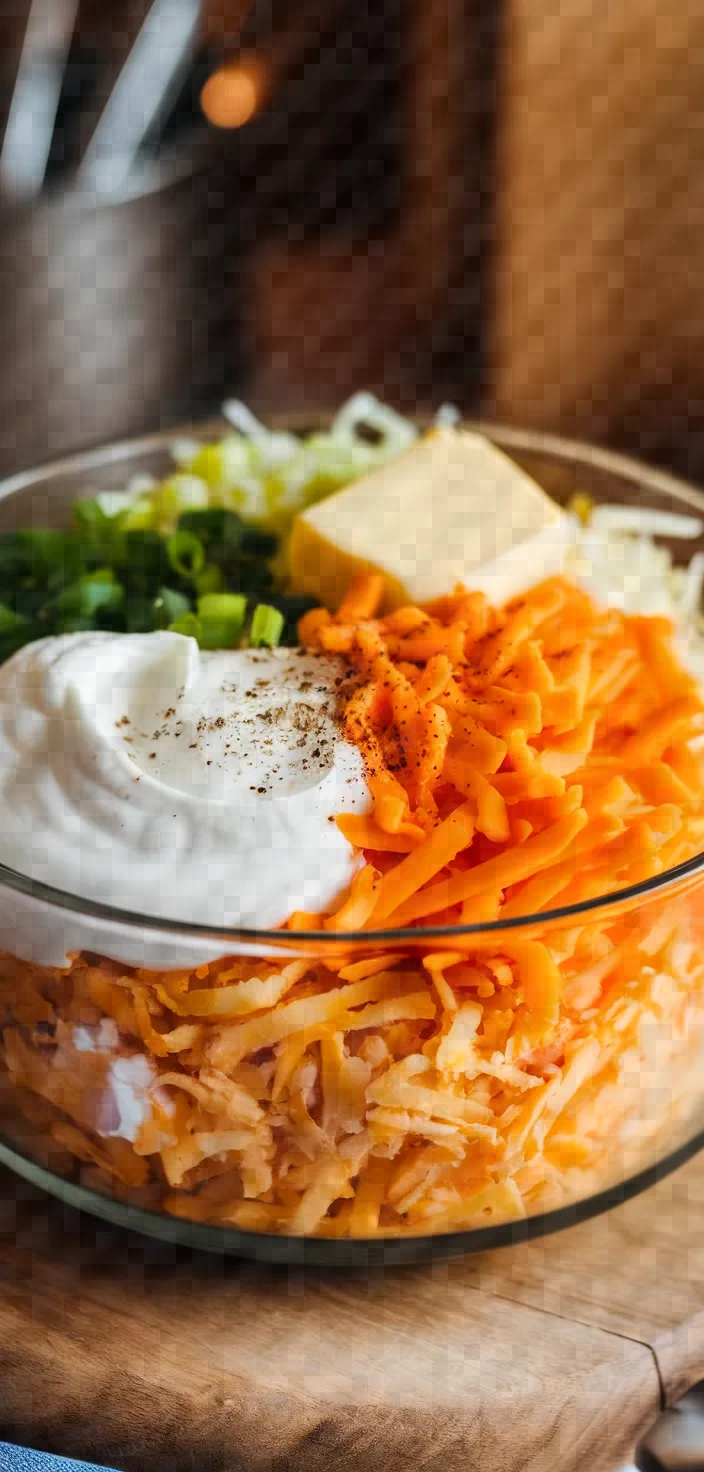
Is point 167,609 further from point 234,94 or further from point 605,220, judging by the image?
point 234,94

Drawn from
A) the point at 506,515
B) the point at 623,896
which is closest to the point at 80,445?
the point at 506,515

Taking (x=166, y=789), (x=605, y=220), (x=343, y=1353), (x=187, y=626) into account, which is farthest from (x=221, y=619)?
(x=605, y=220)

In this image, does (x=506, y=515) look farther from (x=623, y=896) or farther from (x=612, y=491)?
(x=623, y=896)

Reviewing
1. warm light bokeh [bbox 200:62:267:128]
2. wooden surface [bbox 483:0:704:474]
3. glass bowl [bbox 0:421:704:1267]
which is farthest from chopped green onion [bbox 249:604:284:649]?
warm light bokeh [bbox 200:62:267:128]

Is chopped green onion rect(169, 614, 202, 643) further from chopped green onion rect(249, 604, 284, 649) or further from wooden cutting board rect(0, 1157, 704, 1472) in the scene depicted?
wooden cutting board rect(0, 1157, 704, 1472)

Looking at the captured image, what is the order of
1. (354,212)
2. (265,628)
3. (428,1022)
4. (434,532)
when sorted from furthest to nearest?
(354,212) → (434,532) → (265,628) → (428,1022)

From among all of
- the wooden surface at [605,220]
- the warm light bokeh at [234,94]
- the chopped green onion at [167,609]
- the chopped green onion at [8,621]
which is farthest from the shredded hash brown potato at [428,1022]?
the warm light bokeh at [234,94]

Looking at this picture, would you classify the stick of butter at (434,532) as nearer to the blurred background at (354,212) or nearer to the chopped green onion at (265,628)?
the chopped green onion at (265,628)
